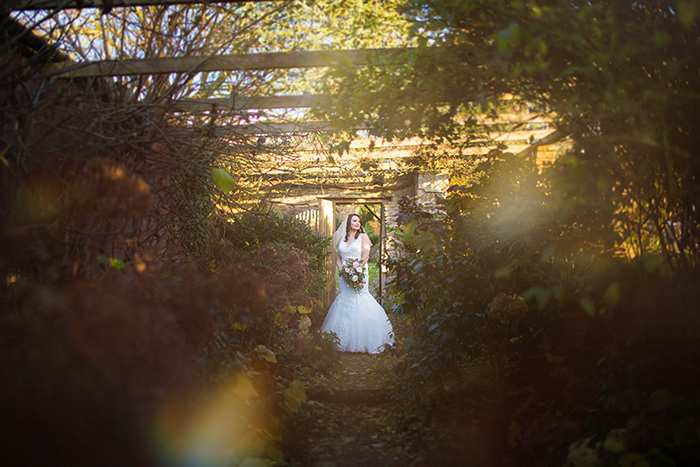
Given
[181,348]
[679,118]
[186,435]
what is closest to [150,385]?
[181,348]

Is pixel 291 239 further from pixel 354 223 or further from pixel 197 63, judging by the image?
pixel 197 63

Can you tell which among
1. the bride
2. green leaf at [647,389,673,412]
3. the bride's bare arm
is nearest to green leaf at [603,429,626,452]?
green leaf at [647,389,673,412]

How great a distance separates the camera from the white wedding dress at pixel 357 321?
681 cm

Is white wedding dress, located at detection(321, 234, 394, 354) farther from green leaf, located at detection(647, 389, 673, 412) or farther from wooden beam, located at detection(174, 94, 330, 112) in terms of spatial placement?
green leaf, located at detection(647, 389, 673, 412)

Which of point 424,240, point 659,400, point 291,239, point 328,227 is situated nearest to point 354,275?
point 291,239

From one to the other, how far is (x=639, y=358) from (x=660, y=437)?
0.44m

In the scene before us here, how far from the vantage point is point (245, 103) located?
11.4 feet

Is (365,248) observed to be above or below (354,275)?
above

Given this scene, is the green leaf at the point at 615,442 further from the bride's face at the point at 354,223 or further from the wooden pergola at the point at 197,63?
the bride's face at the point at 354,223

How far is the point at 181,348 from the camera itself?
2.41 meters

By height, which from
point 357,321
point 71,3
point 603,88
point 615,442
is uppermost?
point 71,3

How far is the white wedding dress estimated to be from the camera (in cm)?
681

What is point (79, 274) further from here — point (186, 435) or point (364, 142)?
point (364, 142)

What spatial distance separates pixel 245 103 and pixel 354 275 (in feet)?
13.9
